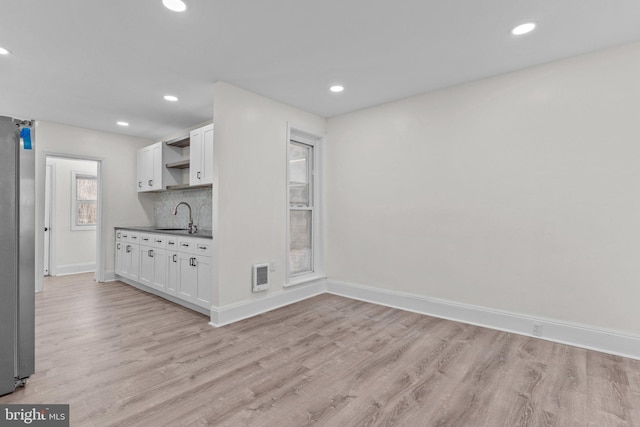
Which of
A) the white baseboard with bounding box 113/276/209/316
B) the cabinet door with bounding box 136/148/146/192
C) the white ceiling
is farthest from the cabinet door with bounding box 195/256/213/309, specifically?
the cabinet door with bounding box 136/148/146/192

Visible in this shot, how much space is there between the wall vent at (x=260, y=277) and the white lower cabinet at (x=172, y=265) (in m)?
0.49

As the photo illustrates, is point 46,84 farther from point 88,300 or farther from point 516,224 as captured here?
point 516,224

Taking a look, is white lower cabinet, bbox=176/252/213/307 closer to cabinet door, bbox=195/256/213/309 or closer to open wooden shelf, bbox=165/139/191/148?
cabinet door, bbox=195/256/213/309

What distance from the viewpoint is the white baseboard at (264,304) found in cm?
325

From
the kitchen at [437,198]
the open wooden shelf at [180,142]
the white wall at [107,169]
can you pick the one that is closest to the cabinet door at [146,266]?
the kitchen at [437,198]

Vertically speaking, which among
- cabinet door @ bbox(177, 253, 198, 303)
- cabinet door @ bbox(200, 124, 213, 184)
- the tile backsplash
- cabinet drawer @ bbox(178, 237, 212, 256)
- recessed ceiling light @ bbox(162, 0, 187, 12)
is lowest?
cabinet door @ bbox(177, 253, 198, 303)

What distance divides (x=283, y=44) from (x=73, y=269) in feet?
20.6

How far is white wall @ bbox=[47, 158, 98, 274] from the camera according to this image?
5.86m

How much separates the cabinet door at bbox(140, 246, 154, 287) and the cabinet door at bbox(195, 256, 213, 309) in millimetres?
1300

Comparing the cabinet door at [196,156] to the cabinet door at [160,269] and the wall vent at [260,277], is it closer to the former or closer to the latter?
the cabinet door at [160,269]

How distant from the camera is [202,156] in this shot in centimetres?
404

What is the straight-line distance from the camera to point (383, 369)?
91.8 inches

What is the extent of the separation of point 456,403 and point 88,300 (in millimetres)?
4570

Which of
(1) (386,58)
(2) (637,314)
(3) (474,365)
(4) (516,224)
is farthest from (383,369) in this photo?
(1) (386,58)
